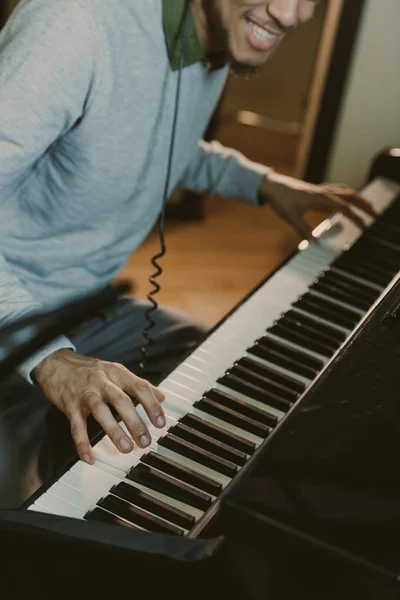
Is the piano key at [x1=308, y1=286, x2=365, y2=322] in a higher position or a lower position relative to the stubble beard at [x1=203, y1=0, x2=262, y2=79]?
lower

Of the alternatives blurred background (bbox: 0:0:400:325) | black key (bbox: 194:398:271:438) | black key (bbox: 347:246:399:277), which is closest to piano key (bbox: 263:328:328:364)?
black key (bbox: 194:398:271:438)

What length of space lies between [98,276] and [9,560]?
2.42ft

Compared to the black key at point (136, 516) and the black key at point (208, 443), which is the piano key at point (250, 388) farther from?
the black key at point (136, 516)

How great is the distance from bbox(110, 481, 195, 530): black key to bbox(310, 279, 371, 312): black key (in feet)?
2.01

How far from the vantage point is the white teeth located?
1220mm

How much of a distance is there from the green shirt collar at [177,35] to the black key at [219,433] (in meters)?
0.65

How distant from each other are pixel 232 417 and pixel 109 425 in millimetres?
197

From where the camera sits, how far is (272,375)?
106 centimetres

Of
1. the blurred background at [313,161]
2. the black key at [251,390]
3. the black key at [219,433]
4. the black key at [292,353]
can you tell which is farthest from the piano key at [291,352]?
the blurred background at [313,161]

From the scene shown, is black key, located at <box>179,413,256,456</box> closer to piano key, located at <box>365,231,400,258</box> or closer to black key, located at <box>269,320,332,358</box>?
black key, located at <box>269,320,332,358</box>

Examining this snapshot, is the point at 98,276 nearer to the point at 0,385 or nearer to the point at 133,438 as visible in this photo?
the point at 0,385

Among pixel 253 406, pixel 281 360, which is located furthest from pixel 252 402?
pixel 281 360

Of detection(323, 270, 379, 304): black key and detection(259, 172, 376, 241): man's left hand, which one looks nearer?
detection(323, 270, 379, 304): black key

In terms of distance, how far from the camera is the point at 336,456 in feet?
2.09
